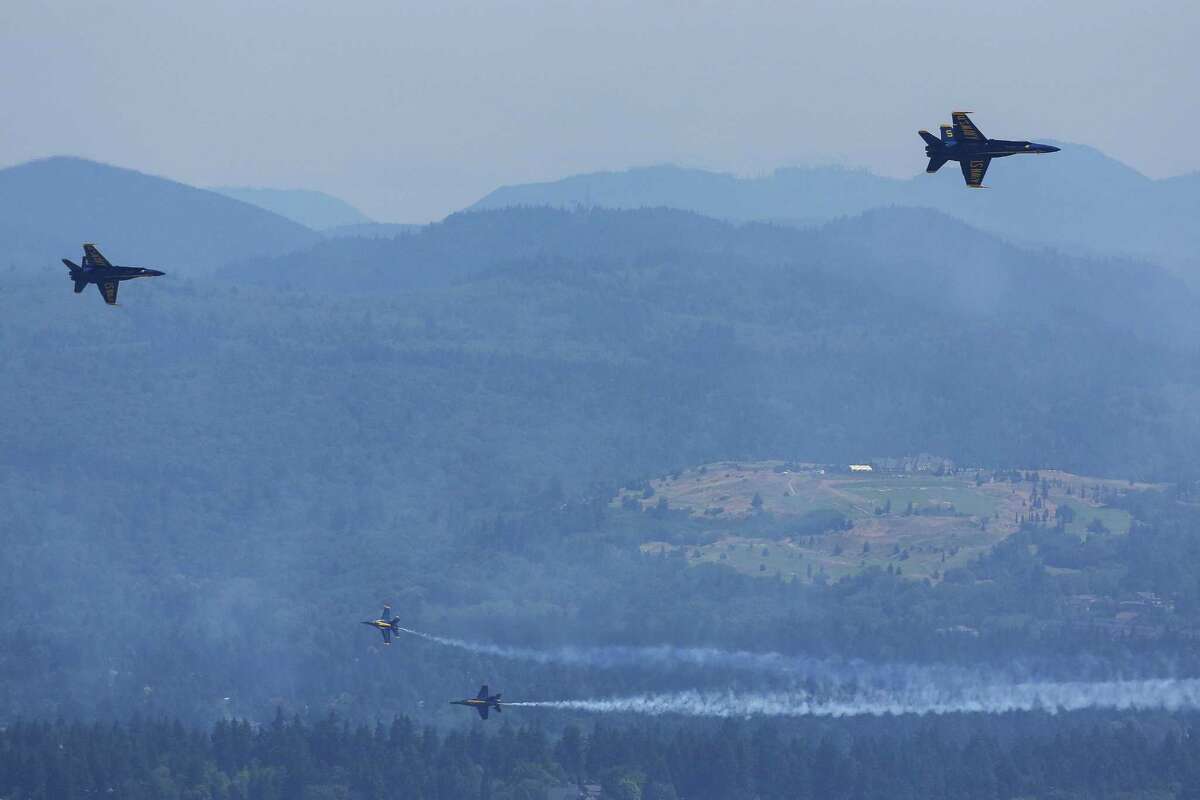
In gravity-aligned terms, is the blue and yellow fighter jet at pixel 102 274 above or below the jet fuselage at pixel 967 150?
below

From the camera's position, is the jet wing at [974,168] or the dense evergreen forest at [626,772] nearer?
the jet wing at [974,168]

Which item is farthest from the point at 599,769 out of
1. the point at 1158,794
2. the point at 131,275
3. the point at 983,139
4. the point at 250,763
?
the point at 983,139

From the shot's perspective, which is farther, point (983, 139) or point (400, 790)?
point (400, 790)

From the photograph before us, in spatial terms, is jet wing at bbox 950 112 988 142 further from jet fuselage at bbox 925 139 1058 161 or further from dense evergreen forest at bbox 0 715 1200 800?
dense evergreen forest at bbox 0 715 1200 800

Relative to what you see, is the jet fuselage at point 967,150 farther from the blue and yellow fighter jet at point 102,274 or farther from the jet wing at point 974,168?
the blue and yellow fighter jet at point 102,274

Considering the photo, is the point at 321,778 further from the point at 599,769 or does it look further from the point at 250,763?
the point at 599,769

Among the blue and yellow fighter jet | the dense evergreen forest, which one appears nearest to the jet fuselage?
the blue and yellow fighter jet

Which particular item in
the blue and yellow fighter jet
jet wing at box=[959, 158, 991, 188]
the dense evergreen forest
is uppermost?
jet wing at box=[959, 158, 991, 188]

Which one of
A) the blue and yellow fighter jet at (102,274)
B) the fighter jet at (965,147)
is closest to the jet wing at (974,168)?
the fighter jet at (965,147)

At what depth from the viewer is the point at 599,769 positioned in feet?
637

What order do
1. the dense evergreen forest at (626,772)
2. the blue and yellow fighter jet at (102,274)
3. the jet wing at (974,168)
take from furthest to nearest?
1. the dense evergreen forest at (626,772)
2. the blue and yellow fighter jet at (102,274)
3. the jet wing at (974,168)

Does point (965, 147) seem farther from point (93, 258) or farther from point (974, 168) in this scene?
point (93, 258)

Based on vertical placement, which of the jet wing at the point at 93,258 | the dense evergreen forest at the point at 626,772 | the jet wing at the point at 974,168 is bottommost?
the dense evergreen forest at the point at 626,772

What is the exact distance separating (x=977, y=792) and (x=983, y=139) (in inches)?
3908
